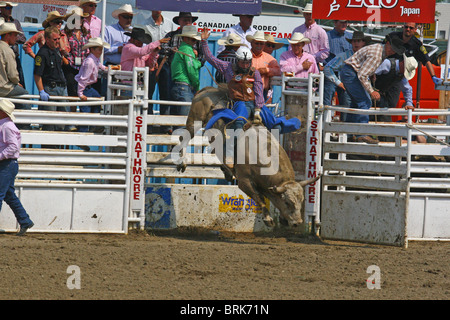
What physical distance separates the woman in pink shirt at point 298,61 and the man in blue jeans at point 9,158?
4.38 m

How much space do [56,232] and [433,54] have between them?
10383 millimetres

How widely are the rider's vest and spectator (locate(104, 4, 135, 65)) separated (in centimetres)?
265

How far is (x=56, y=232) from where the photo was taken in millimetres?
10070

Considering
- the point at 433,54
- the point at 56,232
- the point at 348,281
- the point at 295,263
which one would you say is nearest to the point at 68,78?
the point at 56,232

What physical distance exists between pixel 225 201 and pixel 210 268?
307cm

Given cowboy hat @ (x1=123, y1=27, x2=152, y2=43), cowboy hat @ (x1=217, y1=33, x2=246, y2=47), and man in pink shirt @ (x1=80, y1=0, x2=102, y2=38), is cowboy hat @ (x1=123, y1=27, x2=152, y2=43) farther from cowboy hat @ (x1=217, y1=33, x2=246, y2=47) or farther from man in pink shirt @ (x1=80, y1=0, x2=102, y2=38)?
cowboy hat @ (x1=217, y1=33, x2=246, y2=47)

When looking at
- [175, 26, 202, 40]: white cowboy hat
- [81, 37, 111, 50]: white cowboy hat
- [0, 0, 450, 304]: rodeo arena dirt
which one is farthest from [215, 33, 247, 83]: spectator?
[81, 37, 111, 50]: white cowboy hat

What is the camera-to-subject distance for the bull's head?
973 cm

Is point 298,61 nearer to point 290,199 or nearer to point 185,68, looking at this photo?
point 185,68

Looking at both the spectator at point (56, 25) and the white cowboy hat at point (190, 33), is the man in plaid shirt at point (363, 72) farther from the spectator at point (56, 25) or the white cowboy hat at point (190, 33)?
the spectator at point (56, 25)

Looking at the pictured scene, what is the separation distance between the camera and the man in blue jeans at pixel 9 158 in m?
9.18

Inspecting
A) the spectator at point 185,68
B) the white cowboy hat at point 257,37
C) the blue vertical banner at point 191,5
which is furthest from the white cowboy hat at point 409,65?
the spectator at point 185,68

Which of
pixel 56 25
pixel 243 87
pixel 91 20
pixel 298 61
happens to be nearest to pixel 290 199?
pixel 243 87

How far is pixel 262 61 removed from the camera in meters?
11.4
